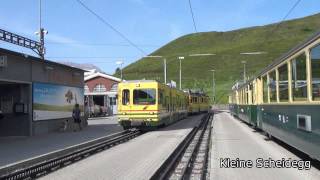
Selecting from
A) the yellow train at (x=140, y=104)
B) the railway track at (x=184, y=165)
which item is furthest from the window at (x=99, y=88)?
the railway track at (x=184, y=165)

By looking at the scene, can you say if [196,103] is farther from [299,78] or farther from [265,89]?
[299,78]

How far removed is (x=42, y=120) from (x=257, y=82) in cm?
1127

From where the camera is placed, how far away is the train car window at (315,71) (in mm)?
10713

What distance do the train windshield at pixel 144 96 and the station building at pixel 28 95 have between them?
14.2ft

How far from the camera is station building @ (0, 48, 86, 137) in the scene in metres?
24.5

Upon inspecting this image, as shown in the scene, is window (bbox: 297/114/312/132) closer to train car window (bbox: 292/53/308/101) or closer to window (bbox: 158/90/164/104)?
train car window (bbox: 292/53/308/101)

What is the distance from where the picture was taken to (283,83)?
14.8 m

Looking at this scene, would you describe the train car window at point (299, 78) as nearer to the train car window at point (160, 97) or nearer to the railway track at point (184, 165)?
the railway track at point (184, 165)

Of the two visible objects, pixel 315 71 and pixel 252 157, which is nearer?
pixel 315 71

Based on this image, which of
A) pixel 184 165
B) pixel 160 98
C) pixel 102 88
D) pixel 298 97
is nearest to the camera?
pixel 298 97

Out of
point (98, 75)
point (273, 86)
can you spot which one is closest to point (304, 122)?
point (273, 86)

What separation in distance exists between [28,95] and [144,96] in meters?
6.33

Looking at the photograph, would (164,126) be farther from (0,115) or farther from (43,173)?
(43,173)

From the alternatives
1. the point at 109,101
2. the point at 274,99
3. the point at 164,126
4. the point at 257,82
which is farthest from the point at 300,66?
the point at 109,101
